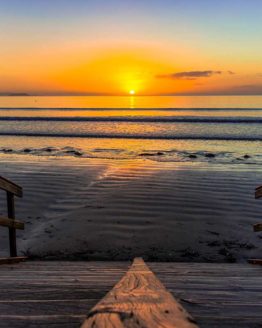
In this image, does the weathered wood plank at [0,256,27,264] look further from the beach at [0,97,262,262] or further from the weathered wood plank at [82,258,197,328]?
the weathered wood plank at [82,258,197,328]

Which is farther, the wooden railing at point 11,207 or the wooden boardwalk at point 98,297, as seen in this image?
the wooden railing at point 11,207

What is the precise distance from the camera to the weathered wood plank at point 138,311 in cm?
179

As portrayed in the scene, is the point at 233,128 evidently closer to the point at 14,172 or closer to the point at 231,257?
the point at 14,172

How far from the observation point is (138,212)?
1000cm

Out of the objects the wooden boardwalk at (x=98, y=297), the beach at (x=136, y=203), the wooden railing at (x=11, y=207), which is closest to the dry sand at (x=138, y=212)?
the beach at (x=136, y=203)

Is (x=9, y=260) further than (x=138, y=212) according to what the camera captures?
No

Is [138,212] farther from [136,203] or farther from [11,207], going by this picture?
[11,207]

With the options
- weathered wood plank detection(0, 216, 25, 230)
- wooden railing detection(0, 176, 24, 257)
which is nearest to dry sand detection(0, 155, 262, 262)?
wooden railing detection(0, 176, 24, 257)

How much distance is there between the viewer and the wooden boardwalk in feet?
8.11

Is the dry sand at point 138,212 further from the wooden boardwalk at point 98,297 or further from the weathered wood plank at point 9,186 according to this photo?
the wooden boardwalk at point 98,297

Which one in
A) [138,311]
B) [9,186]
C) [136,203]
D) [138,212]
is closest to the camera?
[138,311]

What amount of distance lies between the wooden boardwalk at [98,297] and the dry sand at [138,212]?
2942 mm

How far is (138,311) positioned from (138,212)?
8.05 m

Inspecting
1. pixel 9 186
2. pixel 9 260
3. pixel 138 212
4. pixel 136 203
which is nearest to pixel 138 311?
pixel 9 186
